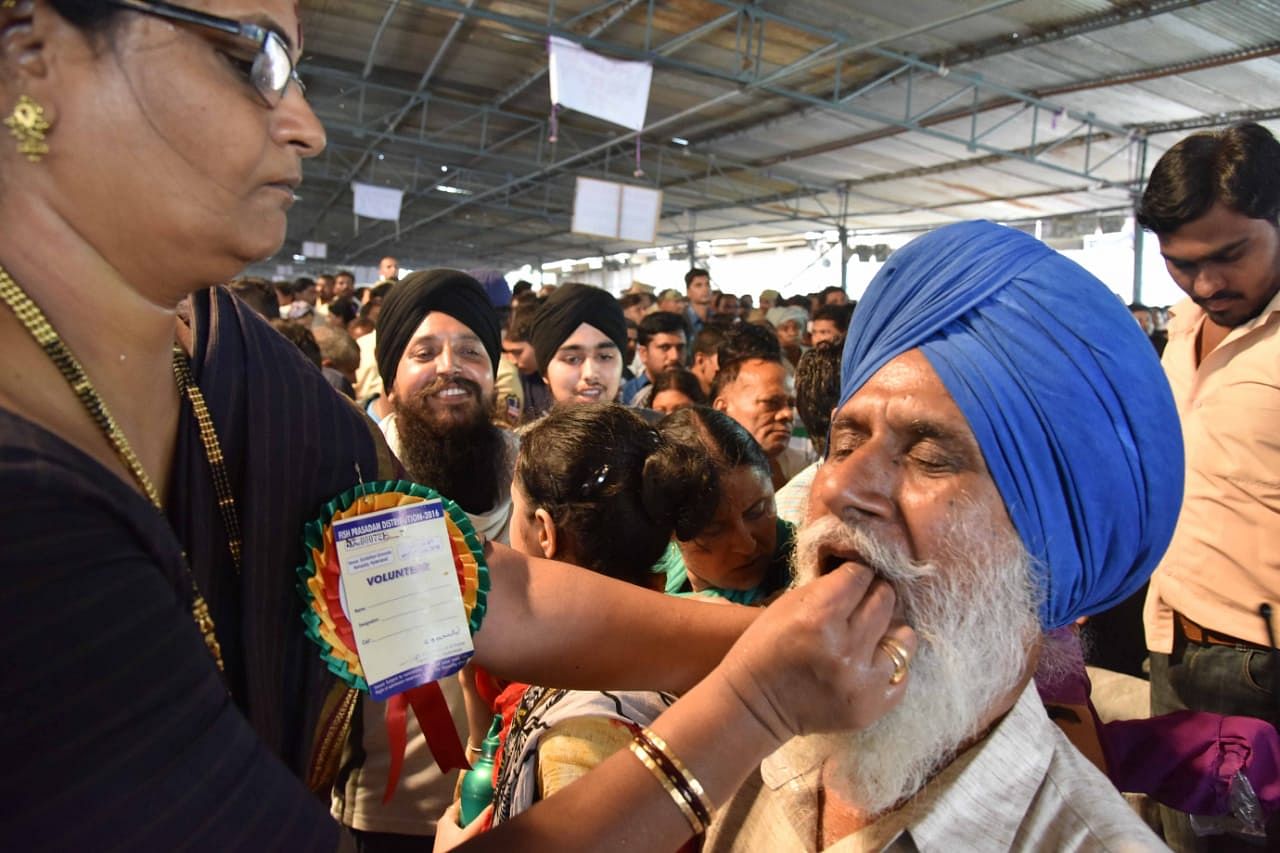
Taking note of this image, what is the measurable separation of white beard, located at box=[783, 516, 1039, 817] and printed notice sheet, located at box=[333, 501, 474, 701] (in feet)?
1.88

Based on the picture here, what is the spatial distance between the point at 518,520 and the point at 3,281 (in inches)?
53.4

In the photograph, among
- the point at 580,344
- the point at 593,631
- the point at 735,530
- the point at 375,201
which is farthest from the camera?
the point at 375,201

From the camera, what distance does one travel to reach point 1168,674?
8.82 ft

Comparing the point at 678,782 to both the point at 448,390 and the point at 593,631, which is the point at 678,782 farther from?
the point at 448,390

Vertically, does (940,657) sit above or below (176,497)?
below

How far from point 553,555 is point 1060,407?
1173 mm

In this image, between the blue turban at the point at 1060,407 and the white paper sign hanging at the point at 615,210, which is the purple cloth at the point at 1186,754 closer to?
the blue turban at the point at 1060,407

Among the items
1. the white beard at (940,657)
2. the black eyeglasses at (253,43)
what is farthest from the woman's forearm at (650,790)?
the black eyeglasses at (253,43)

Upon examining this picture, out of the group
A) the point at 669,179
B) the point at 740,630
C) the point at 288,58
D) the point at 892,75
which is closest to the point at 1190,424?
the point at 740,630

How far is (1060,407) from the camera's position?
1.22 metres

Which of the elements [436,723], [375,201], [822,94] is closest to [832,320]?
[436,723]

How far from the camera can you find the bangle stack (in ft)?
3.11

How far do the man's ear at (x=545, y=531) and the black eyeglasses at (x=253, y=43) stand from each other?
47.3 inches

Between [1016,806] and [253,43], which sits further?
[1016,806]
